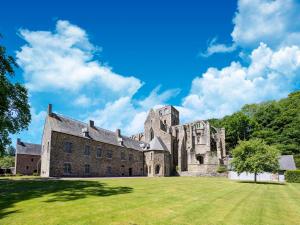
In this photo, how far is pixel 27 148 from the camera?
5062 cm

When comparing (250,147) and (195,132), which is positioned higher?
(195,132)

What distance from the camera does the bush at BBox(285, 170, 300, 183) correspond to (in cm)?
3356

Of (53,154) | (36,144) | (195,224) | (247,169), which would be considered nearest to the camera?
(195,224)

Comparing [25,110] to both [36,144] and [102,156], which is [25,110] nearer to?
[102,156]

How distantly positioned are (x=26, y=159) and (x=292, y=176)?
156 feet

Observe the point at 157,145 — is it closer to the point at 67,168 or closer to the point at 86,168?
the point at 86,168

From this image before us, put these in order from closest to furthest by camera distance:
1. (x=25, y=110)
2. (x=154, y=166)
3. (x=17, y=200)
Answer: (x=17, y=200), (x=25, y=110), (x=154, y=166)

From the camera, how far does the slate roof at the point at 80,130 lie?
3409 cm

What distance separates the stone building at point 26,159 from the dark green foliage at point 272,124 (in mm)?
49018

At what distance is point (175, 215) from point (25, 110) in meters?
22.4

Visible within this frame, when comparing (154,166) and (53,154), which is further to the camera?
(154,166)

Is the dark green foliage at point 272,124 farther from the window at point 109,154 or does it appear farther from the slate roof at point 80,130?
the window at point 109,154

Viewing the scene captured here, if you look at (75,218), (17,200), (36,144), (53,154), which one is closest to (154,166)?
(53,154)

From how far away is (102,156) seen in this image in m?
40.0
